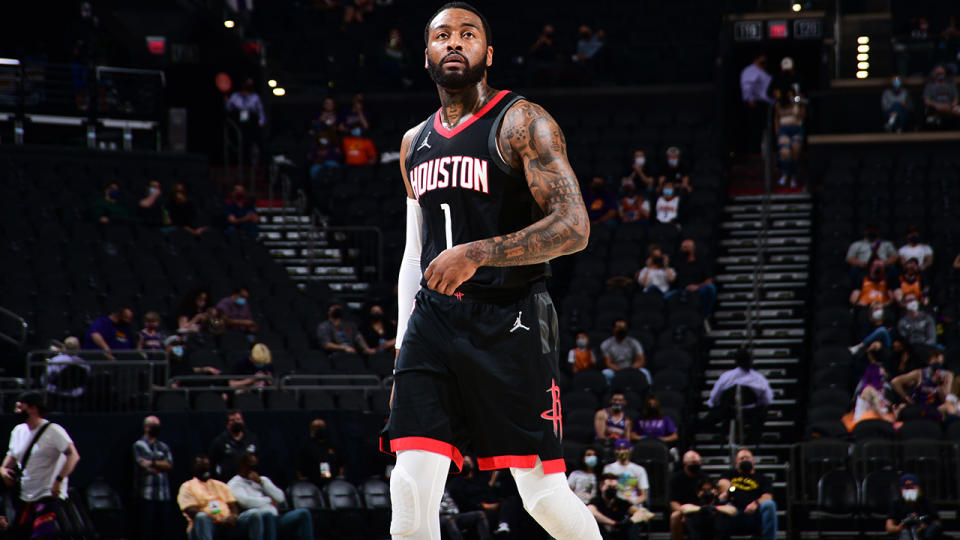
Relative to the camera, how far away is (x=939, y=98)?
24.1 meters

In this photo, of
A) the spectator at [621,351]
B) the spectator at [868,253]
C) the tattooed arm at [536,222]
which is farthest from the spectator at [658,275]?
the tattooed arm at [536,222]

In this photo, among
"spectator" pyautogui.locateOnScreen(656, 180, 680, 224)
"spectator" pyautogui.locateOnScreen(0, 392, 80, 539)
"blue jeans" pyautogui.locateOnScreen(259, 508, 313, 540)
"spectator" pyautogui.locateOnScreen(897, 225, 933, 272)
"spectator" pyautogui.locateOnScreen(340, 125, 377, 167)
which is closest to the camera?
"spectator" pyautogui.locateOnScreen(0, 392, 80, 539)

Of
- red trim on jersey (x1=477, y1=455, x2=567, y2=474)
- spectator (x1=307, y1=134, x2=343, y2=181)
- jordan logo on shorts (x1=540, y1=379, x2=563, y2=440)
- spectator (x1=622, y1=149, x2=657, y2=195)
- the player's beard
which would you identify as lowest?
red trim on jersey (x1=477, y1=455, x2=567, y2=474)

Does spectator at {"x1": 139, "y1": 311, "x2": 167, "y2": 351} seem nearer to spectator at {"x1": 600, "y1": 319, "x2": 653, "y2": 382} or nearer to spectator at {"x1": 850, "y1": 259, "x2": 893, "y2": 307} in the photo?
spectator at {"x1": 600, "y1": 319, "x2": 653, "y2": 382}

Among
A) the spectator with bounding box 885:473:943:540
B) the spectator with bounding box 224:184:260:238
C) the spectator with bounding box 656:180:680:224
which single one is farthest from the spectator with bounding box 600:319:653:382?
the spectator with bounding box 224:184:260:238

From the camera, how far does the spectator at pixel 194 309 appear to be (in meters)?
17.8

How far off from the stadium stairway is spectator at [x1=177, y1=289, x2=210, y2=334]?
21.4 feet

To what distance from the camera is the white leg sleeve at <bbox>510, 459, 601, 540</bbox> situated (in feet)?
16.7

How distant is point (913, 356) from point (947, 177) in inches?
219

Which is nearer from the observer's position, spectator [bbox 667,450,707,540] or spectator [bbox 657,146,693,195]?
spectator [bbox 667,450,707,540]

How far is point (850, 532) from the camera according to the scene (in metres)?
15.2

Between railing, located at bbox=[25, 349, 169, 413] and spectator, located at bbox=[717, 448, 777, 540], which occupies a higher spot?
railing, located at bbox=[25, 349, 169, 413]

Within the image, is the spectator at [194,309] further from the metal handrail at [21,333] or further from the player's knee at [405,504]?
the player's knee at [405,504]

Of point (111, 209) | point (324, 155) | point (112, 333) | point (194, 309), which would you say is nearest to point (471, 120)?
point (112, 333)
